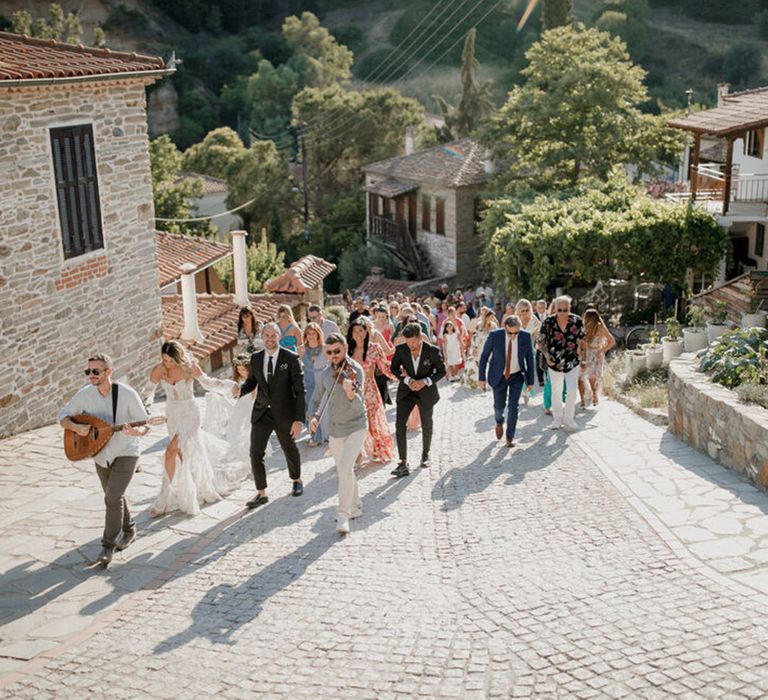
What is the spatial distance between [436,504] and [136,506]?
9.07 feet

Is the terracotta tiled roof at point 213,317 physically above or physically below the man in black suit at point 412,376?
below

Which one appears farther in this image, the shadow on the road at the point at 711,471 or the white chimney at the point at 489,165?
the white chimney at the point at 489,165

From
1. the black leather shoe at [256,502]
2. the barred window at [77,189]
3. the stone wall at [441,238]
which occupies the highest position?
the barred window at [77,189]

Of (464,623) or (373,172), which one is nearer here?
(464,623)

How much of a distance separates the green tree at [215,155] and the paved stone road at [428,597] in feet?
130

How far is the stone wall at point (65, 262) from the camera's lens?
38.1 ft

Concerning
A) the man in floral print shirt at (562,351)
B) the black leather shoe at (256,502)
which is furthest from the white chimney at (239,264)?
the black leather shoe at (256,502)

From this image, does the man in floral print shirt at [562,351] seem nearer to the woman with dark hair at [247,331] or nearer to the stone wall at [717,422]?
the stone wall at [717,422]

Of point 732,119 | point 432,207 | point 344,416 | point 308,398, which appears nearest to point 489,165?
point 432,207

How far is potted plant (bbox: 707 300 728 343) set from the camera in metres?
14.8

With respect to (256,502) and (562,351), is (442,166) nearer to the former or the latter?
(562,351)

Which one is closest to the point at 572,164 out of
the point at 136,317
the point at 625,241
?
the point at 625,241

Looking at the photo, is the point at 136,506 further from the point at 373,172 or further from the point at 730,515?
the point at 373,172

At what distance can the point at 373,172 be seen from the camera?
43125mm
